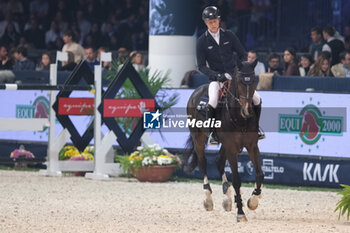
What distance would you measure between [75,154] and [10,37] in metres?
8.97

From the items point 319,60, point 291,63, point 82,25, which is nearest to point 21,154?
point 291,63

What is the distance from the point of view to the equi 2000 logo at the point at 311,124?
53.2 feet

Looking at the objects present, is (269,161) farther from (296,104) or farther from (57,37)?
(57,37)

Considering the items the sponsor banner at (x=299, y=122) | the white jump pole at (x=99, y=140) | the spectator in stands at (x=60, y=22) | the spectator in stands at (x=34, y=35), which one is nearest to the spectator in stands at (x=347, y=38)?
the sponsor banner at (x=299, y=122)

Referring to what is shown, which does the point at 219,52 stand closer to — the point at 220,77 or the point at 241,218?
the point at 220,77

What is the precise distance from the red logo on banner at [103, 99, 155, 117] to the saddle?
373 centimetres

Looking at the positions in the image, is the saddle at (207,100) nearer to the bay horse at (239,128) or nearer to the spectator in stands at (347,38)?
the bay horse at (239,128)

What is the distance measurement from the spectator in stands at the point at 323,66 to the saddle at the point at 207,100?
381 centimetres

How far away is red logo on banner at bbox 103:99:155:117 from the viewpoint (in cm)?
1745

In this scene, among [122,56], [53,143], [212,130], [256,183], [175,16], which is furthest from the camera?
[122,56]

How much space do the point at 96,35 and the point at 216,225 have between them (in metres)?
14.1

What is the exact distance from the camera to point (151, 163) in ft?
56.6

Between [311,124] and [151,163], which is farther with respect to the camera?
[151,163]

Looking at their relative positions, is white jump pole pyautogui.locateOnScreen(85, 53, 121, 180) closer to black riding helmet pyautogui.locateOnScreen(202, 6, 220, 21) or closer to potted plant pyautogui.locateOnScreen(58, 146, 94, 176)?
potted plant pyautogui.locateOnScreen(58, 146, 94, 176)
